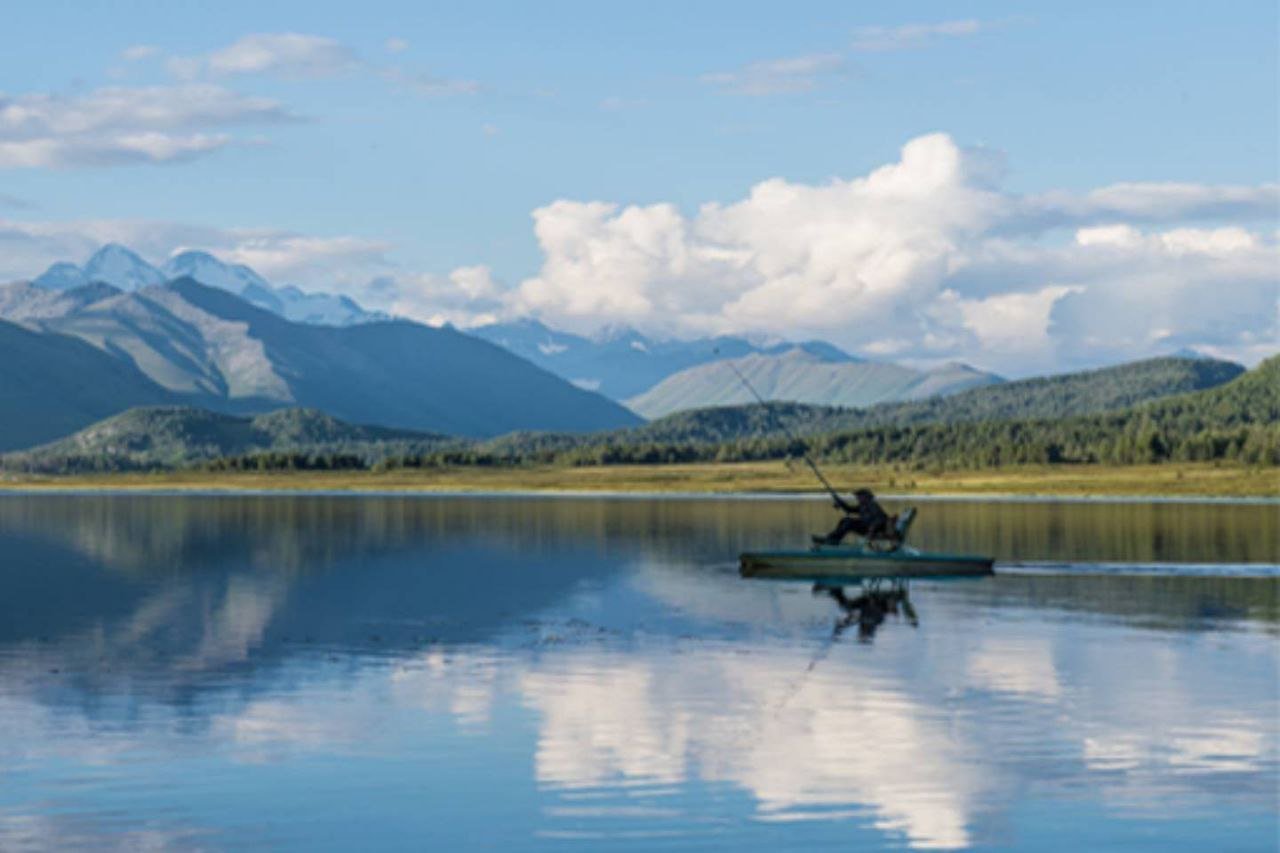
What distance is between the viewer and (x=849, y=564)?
79.2 meters

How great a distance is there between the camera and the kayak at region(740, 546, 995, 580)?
79.1 m

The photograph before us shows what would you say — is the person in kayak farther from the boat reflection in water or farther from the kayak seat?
the boat reflection in water

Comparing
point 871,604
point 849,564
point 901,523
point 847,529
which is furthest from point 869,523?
point 871,604

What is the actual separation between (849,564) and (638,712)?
38037 mm

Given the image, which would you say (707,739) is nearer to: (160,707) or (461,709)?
(461,709)

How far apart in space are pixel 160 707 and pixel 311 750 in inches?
299

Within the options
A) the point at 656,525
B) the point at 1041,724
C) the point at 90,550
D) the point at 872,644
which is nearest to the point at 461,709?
Answer: the point at 1041,724

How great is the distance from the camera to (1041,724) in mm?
40875

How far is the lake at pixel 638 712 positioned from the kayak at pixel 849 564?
1214 mm

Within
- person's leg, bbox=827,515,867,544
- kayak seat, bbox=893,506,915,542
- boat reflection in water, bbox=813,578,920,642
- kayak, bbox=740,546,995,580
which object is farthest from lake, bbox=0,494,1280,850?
person's leg, bbox=827,515,867,544

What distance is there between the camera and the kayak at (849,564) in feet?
260

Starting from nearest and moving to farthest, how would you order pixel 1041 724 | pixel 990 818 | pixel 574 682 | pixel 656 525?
pixel 990 818 < pixel 1041 724 < pixel 574 682 < pixel 656 525

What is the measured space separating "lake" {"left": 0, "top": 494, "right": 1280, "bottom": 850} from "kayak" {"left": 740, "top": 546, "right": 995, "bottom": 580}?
3.98 ft

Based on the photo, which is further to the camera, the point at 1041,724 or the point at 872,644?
the point at 872,644
